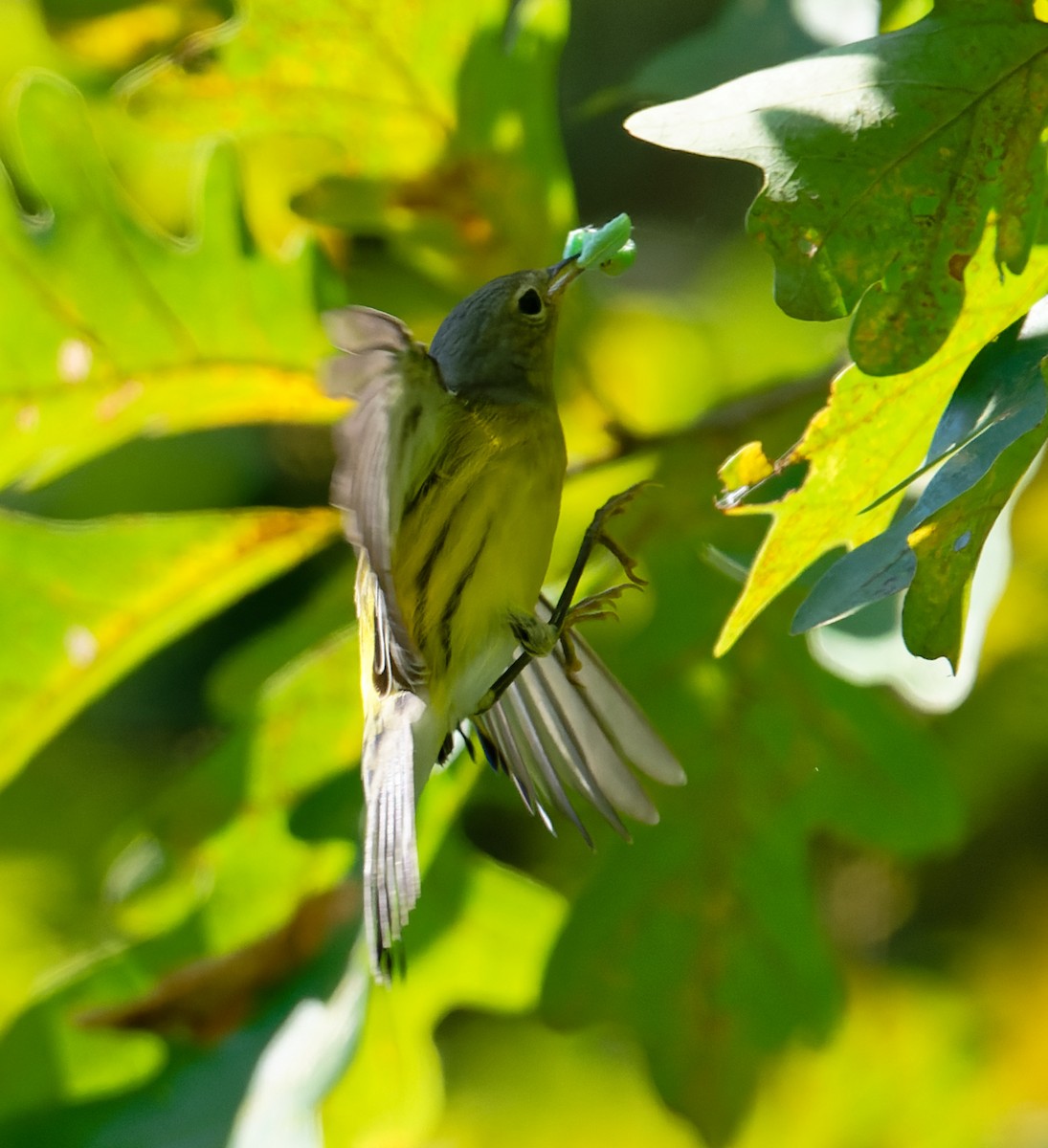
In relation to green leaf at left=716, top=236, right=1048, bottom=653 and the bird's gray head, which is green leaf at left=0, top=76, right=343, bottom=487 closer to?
the bird's gray head

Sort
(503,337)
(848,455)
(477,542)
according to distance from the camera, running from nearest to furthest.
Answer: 1. (848,455)
2. (477,542)
3. (503,337)

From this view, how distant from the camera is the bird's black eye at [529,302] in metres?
1.38

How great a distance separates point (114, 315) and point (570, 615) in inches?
24.1

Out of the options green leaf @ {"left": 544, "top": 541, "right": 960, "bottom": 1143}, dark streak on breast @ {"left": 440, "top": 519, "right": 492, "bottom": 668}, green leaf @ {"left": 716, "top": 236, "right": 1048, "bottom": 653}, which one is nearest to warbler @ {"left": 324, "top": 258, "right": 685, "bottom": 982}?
dark streak on breast @ {"left": 440, "top": 519, "right": 492, "bottom": 668}

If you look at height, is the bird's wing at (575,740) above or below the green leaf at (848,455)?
below

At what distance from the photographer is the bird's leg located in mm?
1281

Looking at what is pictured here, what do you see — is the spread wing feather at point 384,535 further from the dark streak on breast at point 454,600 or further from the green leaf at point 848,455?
the green leaf at point 848,455

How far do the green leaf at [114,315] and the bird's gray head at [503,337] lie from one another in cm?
27

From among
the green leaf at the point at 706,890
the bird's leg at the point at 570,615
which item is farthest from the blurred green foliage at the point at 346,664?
the bird's leg at the point at 570,615

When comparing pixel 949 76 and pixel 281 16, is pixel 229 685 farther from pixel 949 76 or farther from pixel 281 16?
pixel 949 76

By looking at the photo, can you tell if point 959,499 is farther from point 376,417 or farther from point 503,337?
point 503,337

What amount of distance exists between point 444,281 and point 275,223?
40 cm

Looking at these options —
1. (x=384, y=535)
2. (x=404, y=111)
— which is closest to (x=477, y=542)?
(x=384, y=535)

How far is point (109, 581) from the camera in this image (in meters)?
1.62
